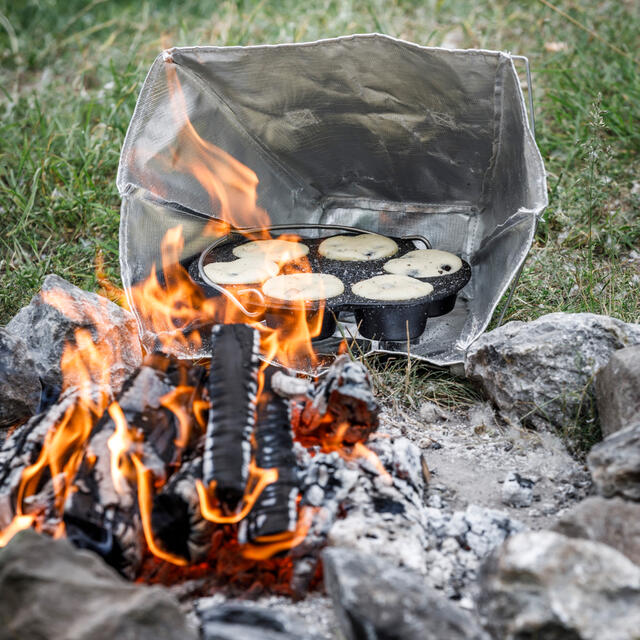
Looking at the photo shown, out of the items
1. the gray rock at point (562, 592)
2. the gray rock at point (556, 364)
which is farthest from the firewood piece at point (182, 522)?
the gray rock at point (556, 364)

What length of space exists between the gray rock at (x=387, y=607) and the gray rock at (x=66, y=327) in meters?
1.01

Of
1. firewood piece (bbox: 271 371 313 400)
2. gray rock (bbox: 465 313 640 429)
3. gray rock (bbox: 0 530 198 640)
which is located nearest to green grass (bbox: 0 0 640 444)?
gray rock (bbox: 465 313 640 429)

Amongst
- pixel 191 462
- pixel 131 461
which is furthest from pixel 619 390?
pixel 131 461

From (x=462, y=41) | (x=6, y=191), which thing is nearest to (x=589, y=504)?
(x=6, y=191)

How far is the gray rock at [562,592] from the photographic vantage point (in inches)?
46.6

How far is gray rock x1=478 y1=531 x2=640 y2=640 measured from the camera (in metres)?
1.18

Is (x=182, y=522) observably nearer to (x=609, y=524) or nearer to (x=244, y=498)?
(x=244, y=498)

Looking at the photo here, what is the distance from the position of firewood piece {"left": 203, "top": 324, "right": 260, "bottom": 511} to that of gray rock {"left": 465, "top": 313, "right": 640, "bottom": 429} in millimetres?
745

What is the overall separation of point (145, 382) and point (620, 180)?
2615 millimetres

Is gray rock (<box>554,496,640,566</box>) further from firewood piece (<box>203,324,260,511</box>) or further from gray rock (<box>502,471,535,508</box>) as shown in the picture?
firewood piece (<box>203,324,260,511</box>)

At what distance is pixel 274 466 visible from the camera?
60.0 inches

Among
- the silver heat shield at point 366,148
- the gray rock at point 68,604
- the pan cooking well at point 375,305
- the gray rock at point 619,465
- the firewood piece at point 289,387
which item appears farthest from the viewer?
the pan cooking well at point 375,305

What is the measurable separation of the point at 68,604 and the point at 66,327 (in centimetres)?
108

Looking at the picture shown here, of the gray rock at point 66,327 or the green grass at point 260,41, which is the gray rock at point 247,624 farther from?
the green grass at point 260,41
